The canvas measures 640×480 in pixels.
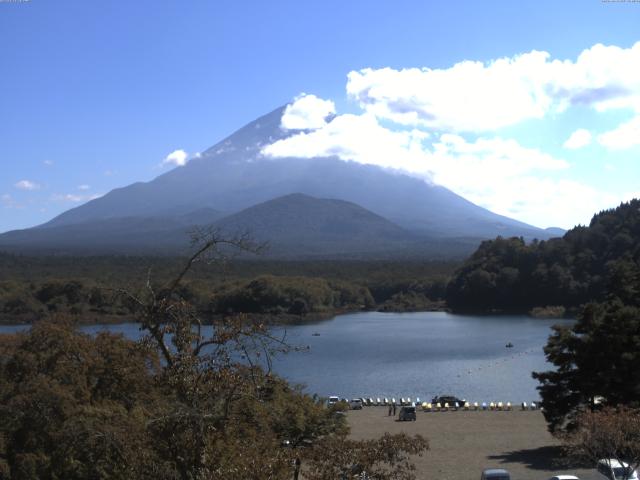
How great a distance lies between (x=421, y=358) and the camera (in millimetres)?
33562

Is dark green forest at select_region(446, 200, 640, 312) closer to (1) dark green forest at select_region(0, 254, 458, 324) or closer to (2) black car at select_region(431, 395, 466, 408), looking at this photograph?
(1) dark green forest at select_region(0, 254, 458, 324)

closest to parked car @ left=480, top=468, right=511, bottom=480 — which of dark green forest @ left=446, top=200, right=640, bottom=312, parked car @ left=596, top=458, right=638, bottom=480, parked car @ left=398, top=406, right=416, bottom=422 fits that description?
parked car @ left=596, top=458, right=638, bottom=480

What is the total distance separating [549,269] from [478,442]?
4051 centimetres

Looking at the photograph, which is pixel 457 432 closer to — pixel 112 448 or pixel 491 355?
pixel 112 448

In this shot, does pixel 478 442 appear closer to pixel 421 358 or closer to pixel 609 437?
pixel 609 437

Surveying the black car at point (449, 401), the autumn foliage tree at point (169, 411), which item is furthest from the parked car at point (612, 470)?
the black car at point (449, 401)

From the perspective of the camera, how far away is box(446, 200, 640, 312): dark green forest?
170ft

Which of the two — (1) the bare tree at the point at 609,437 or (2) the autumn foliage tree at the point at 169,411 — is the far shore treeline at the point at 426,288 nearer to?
(2) the autumn foliage tree at the point at 169,411

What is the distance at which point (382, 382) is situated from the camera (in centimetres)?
2795

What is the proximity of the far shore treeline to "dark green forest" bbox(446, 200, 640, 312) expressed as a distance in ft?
0.23

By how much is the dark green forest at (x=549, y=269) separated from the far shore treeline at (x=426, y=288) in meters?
0.07

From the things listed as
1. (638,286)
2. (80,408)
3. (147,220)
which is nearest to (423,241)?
(147,220)

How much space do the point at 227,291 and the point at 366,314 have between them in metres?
10.6

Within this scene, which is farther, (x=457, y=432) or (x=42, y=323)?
(x=457, y=432)
